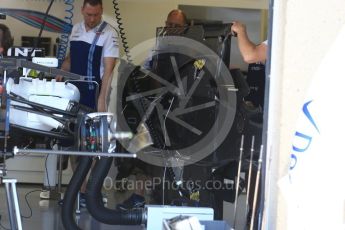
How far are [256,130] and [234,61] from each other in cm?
278

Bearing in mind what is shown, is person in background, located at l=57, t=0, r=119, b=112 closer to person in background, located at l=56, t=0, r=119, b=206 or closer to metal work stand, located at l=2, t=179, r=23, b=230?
person in background, located at l=56, t=0, r=119, b=206

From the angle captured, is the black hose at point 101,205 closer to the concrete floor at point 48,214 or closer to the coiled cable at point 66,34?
the concrete floor at point 48,214

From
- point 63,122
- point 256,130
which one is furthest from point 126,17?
point 63,122

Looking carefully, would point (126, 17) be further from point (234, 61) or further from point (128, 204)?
point (128, 204)

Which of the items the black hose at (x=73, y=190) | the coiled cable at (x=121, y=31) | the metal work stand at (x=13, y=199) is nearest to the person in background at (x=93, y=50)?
the black hose at (x=73, y=190)

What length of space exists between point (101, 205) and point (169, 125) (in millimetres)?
891

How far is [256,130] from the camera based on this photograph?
4.20 metres

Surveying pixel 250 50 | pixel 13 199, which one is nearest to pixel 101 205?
pixel 13 199

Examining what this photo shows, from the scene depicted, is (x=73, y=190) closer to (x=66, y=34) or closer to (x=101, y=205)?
(x=101, y=205)

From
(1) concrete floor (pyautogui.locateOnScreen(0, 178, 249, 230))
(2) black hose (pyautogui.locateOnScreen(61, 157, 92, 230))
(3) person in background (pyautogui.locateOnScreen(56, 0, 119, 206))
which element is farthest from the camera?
(3) person in background (pyautogui.locateOnScreen(56, 0, 119, 206))

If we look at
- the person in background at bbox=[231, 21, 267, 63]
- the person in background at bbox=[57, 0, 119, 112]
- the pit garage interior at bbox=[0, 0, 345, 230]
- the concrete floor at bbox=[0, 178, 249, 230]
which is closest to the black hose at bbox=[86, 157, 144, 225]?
the pit garage interior at bbox=[0, 0, 345, 230]

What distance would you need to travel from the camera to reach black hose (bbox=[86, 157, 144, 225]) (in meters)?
4.06

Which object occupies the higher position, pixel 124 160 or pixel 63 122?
pixel 63 122

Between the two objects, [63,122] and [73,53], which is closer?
[63,122]
